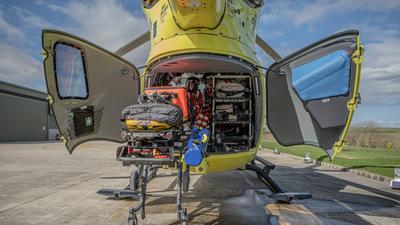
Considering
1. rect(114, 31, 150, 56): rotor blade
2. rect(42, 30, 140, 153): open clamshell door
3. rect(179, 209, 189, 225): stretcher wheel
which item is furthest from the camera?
rect(114, 31, 150, 56): rotor blade

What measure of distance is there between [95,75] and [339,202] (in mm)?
5818

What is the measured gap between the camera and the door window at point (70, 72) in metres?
5.68

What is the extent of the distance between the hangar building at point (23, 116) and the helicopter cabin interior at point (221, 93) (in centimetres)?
3418

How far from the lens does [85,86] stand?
19.9 ft

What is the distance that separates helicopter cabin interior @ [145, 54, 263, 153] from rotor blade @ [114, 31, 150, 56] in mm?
1799

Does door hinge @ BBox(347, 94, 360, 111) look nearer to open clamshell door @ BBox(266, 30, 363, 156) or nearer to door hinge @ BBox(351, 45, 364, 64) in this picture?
open clamshell door @ BBox(266, 30, 363, 156)

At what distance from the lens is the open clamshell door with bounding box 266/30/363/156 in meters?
4.71

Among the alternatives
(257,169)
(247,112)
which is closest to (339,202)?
(257,169)

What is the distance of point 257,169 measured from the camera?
7023 mm

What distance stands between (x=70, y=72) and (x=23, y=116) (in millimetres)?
36494

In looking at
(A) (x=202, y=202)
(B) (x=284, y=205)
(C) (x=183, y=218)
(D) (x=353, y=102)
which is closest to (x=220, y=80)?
(D) (x=353, y=102)

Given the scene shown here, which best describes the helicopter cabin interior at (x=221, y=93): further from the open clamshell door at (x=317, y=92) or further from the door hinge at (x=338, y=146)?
the door hinge at (x=338, y=146)

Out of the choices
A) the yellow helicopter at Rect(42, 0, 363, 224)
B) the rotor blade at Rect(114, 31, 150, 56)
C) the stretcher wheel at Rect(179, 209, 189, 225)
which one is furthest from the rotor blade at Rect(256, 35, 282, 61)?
the stretcher wheel at Rect(179, 209, 189, 225)

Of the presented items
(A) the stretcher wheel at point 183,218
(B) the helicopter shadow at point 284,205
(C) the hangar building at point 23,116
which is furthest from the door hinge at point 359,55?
(C) the hangar building at point 23,116
